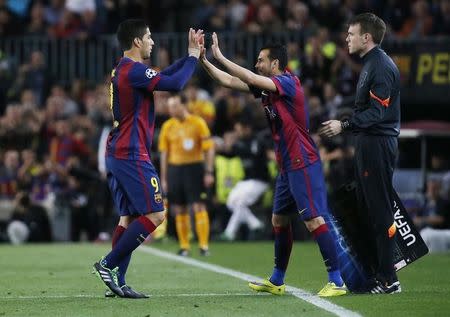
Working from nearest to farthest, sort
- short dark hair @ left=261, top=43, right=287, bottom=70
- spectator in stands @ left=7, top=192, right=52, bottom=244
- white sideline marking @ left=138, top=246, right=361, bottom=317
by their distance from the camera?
white sideline marking @ left=138, top=246, right=361, bottom=317 < short dark hair @ left=261, top=43, right=287, bottom=70 < spectator in stands @ left=7, top=192, right=52, bottom=244

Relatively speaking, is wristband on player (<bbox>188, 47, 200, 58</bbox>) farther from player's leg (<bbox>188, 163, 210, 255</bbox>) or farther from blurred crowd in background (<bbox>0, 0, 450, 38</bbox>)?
blurred crowd in background (<bbox>0, 0, 450, 38</bbox>)

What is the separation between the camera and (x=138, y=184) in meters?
10.0

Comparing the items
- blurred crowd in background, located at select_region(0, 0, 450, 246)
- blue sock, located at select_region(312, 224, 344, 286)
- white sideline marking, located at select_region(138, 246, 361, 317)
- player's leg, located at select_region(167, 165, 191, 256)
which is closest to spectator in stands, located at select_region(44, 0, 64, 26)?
blurred crowd in background, located at select_region(0, 0, 450, 246)

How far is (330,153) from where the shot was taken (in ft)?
68.7

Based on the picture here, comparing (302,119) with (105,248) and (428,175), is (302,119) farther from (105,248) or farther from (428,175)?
(428,175)

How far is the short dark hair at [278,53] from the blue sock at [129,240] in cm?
170

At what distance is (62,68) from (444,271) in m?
13.8

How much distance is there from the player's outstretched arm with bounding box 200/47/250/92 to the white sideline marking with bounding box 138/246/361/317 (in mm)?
1746

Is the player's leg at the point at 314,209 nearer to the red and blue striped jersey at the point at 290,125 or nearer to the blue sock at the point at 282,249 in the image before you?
the red and blue striped jersey at the point at 290,125

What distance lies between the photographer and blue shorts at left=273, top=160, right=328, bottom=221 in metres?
10.3

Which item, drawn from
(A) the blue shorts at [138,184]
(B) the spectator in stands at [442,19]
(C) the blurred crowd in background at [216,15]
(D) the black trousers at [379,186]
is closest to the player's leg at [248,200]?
(C) the blurred crowd in background at [216,15]

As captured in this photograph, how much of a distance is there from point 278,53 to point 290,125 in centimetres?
61

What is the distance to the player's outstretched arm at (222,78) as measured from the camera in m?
10.3

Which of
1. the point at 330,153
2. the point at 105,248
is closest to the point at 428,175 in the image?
the point at 330,153
